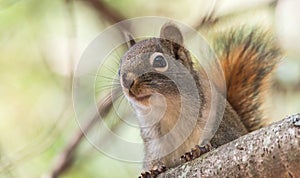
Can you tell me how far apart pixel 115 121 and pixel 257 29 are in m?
0.66

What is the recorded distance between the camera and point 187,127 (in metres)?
1.80

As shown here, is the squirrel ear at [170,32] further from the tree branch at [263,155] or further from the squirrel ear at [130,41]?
the tree branch at [263,155]

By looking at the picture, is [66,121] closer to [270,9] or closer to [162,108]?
[162,108]

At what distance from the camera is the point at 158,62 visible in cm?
172

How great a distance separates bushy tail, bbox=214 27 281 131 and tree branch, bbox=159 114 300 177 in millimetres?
931

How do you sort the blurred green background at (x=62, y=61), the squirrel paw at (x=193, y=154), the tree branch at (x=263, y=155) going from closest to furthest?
the tree branch at (x=263, y=155)
the squirrel paw at (x=193, y=154)
the blurred green background at (x=62, y=61)

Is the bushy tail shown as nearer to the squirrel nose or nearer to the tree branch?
the squirrel nose

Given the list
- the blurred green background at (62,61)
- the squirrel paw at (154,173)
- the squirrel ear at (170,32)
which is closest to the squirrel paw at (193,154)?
the squirrel paw at (154,173)

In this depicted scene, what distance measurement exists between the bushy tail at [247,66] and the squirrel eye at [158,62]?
48 cm

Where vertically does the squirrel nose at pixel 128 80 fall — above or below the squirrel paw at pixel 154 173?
above

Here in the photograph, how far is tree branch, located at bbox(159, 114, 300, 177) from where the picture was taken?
3.46ft

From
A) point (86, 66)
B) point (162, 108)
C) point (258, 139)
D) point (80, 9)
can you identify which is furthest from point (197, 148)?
point (80, 9)

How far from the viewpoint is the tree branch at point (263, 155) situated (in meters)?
1.06

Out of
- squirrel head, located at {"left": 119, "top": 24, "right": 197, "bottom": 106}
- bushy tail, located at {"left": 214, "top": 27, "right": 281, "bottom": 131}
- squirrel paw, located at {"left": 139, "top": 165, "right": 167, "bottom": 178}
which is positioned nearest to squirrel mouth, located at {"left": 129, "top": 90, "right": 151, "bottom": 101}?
squirrel head, located at {"left": 119, "top": 24, "right": 197, "bottom": 106}
